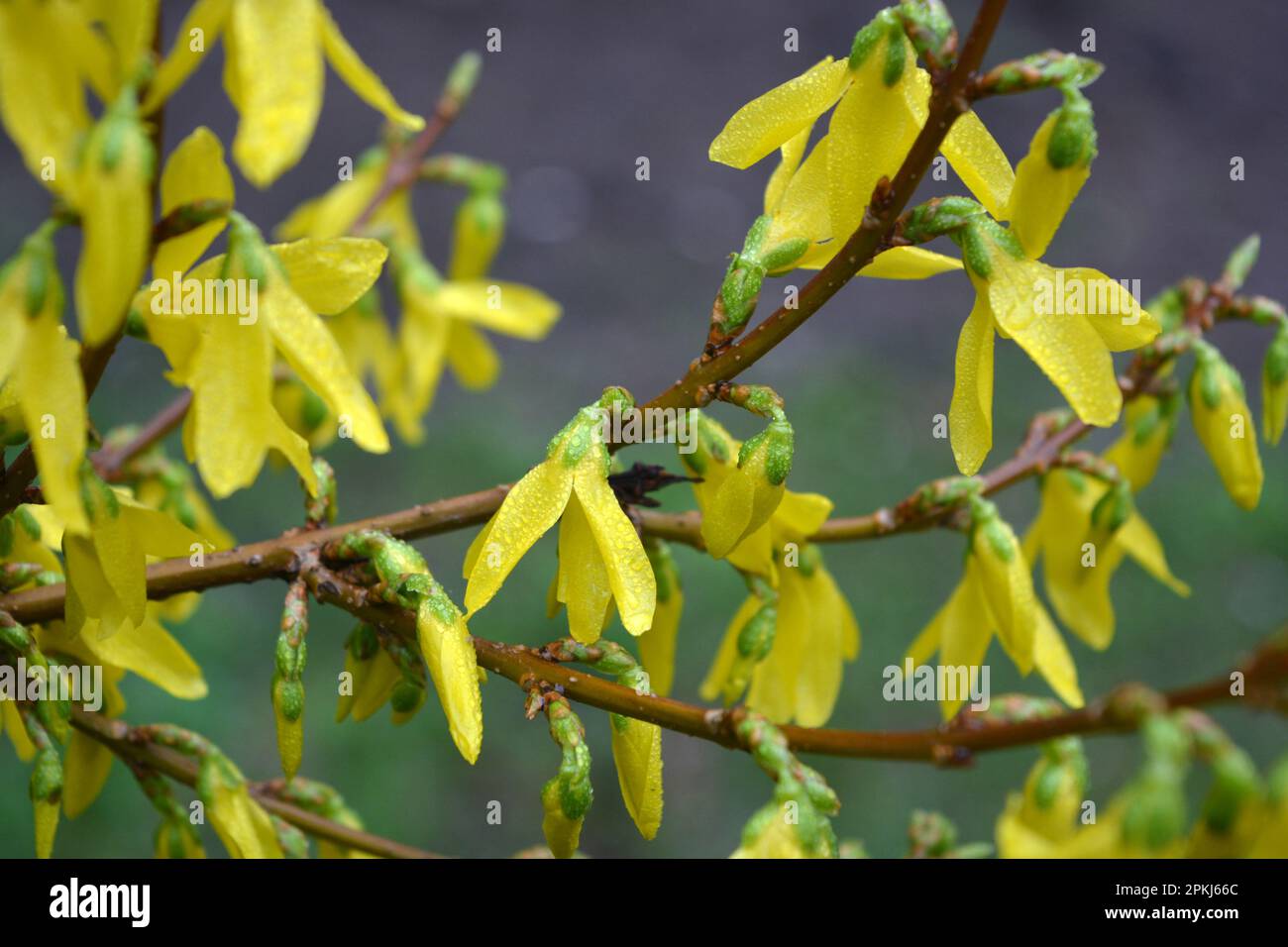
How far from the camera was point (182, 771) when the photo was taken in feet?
2.93

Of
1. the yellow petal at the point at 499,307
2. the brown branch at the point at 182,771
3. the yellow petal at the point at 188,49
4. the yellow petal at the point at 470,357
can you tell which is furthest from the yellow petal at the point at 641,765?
the yellow petal at the point at 470,357

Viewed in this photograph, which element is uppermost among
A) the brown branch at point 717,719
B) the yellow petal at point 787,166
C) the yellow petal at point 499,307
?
the yellow petal at point 499,307

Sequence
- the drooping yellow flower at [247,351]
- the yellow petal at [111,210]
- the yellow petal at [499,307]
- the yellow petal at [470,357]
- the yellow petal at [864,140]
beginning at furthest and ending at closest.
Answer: the yellow petal at [470,357]
the yellow petal at [499,307]
the yellow petal at [864,140]
the drooping yellow flower at [247,351]
the yellow petal at [111,210]

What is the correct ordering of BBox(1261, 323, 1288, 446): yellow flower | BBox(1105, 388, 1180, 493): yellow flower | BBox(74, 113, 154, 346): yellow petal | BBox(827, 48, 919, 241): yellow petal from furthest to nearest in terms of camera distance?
BBox(1105, 388, 1180, 493): yellow flower → BBox(1261, 323, 1288, 446): yellow flower → BBox(827, 48, 919, 241): yellow petal → BBox(74, 113, 154, 346): yellow petal

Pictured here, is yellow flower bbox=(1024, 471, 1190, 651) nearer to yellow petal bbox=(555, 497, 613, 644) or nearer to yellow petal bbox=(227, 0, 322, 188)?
yellow petal bbox=(555, 497, 613, 644)

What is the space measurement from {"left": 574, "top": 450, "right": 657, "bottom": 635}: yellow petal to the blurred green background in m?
0.96

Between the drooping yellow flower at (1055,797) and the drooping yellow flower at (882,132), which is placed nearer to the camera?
the drooping yellow flower at (882,132)

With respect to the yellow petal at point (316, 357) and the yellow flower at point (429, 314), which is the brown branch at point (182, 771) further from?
the yellow flower at point (429, 314)

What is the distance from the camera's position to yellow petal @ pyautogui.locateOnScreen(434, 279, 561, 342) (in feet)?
4.69

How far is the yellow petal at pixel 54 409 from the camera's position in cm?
61

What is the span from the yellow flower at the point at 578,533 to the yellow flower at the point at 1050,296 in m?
0.21

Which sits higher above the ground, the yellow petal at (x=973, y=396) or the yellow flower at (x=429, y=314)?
the yellow flower at (x=429, y=314)

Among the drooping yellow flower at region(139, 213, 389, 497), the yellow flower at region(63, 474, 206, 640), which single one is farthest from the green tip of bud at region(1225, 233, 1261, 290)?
the yellow flower at region(63, 474, 206, 640)

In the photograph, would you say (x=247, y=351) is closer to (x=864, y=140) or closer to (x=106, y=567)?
(x=106, y=567)
